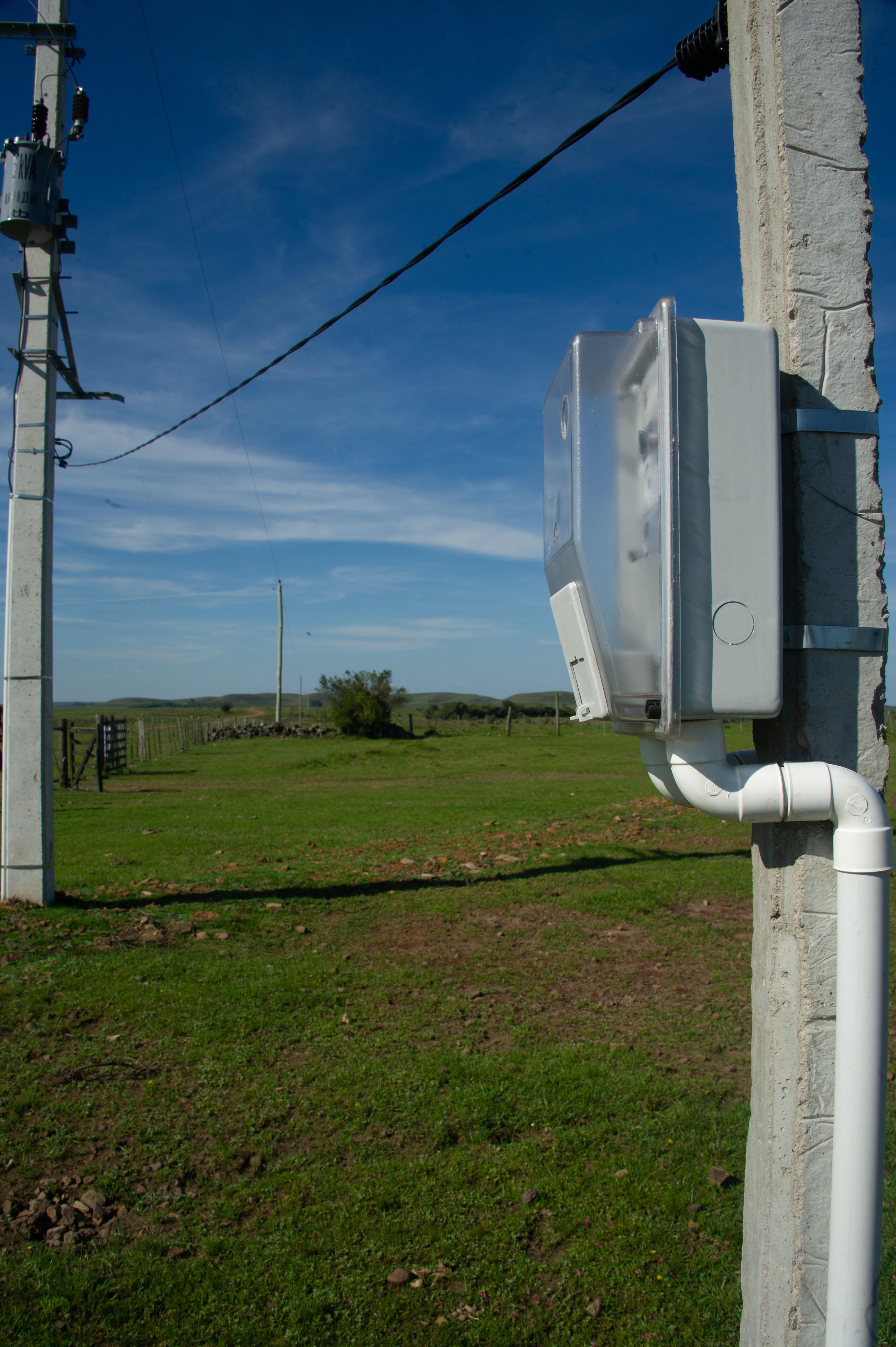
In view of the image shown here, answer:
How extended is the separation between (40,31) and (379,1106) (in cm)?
924

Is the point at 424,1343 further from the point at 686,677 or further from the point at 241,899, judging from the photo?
the point at 241,899

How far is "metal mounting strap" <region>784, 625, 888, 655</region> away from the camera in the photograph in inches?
75.1

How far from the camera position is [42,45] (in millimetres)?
7379

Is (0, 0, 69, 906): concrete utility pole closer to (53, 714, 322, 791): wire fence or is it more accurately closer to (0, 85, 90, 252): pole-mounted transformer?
(0, 85, 90, 252): pole-mounted transformer

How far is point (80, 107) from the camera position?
734 cm

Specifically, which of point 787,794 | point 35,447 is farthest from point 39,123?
point 787,794

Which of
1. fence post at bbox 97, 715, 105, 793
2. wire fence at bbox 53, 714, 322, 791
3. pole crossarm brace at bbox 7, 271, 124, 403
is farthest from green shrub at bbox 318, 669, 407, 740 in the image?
pole crossarm brace at bbox 7, 271, 124, 403

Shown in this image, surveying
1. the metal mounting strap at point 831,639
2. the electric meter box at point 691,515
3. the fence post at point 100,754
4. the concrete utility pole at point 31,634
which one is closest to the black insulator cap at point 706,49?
the electric meter box at point 691,515

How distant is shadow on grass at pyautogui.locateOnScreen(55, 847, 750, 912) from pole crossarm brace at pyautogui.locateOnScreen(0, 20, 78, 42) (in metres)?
7.75

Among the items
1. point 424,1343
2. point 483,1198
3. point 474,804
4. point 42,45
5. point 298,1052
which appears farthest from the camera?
point 474,804

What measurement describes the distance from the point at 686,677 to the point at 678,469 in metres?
0.46

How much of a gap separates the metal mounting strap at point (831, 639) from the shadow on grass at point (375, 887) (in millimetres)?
6459

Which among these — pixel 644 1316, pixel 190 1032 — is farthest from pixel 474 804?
pixel 644 1316

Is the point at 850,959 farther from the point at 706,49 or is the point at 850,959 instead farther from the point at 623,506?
the point at 706,49
